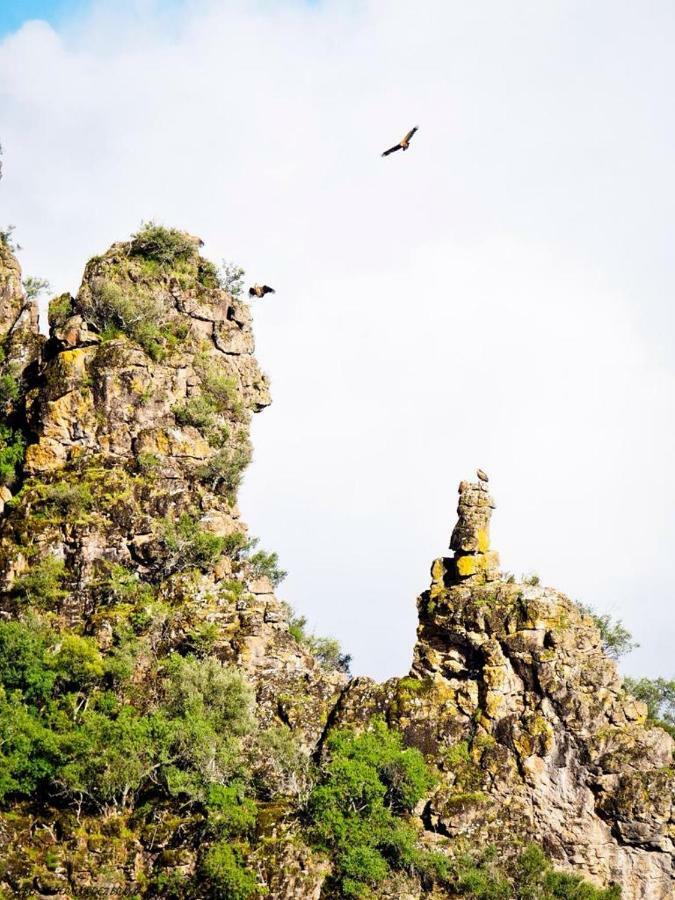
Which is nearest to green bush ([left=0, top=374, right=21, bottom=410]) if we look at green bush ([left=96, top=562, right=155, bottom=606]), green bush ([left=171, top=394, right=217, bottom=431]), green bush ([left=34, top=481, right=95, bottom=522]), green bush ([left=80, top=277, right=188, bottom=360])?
green bush ([left=80, top=277, right=188, bottom=360])

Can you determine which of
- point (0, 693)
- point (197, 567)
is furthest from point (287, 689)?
point (0, 693)

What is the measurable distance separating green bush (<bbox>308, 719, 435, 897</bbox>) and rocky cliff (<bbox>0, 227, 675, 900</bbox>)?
0.66 m

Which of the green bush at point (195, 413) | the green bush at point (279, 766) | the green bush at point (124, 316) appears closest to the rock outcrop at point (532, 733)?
the green bush at point (279, 766)

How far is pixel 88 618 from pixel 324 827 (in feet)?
77.9

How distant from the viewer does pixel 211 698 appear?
224ft

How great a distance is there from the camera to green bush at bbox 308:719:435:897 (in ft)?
197

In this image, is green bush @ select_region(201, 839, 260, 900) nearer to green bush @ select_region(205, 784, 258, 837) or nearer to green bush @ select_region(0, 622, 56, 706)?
green bush @ select_region(205, 784, 258, 837)

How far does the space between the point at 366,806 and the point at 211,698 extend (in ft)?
41.1

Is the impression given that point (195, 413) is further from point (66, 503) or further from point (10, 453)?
point (10, 453)

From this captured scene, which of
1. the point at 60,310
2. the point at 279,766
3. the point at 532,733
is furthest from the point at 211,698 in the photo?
the point at 60,310

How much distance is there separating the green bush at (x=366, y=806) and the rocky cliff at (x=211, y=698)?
663 mm

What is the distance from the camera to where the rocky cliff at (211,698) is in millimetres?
61656

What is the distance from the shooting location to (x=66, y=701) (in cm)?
6788

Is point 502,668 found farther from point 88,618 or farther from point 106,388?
point 106,388
